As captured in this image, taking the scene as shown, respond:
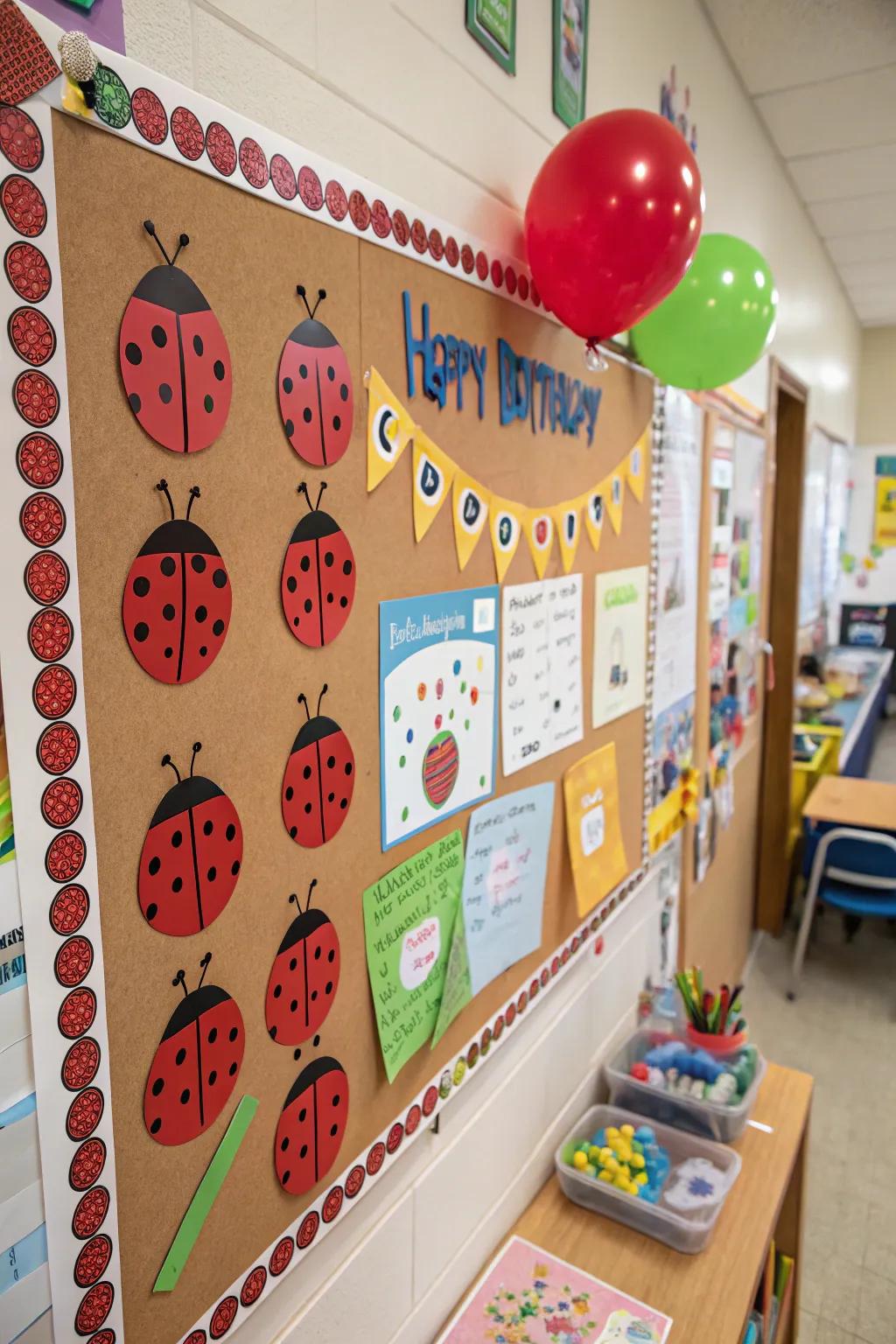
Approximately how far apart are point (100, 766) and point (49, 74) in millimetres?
433

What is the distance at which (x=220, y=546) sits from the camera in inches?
26.7

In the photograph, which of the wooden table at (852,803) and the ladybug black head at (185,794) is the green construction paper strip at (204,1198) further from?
the wooden table at (852,803)

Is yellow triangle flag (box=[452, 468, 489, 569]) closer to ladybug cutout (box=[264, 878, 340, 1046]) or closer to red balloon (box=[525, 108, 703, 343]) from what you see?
red balloon (box=[525, 108, 703, 343])

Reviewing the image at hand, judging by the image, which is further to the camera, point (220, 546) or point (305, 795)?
point (305, 795)

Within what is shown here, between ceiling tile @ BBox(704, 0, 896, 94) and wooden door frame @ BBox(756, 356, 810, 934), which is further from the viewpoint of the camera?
wooden door frame @ BBox(756, 356, 810, 934)

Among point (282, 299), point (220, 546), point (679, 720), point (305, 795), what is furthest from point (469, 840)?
point (679, 720)

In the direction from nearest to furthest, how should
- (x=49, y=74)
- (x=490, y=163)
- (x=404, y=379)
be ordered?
(x=49, y=74) → (x=404, y=379) → (x=490, y=163)

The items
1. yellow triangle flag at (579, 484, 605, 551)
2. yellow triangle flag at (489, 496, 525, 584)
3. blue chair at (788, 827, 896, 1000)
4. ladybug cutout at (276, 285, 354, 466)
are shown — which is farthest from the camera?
blue chair at (788, 827, 896, 1000)

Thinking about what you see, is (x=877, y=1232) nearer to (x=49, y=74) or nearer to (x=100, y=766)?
(x=100, y=766)

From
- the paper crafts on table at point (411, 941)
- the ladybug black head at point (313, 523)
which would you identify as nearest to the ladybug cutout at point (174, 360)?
the ladybug black head at point (313, 523)

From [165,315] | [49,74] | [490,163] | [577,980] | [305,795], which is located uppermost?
[490,163]

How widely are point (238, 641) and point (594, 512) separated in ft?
2.64

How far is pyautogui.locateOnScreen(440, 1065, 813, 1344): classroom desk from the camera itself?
1.16 meters

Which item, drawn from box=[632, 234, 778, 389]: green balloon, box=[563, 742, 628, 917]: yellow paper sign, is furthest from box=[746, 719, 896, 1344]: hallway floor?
box=[632, 234, 778, 389]: green balloon
